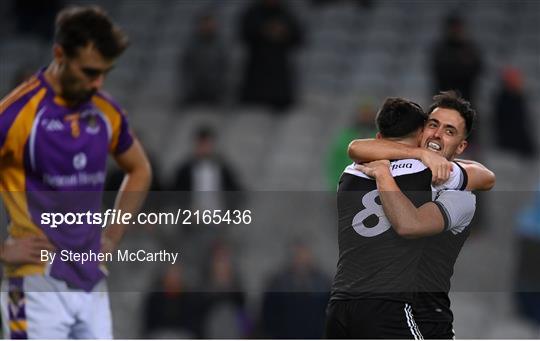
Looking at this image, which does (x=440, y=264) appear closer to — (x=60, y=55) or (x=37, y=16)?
(x=60, y=55)

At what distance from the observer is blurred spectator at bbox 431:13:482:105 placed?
12.9m

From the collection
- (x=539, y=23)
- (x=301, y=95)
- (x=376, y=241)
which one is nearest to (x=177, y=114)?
(x=301, y=95)

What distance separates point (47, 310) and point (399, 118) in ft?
6.09

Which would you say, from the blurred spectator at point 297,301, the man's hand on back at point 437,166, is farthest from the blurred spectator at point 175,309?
the man's hand on back at point 437,166

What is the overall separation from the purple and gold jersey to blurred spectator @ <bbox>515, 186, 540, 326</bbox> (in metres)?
5.71

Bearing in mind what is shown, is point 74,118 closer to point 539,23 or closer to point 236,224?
point 236,224

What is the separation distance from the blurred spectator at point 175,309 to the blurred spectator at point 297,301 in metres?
0.54

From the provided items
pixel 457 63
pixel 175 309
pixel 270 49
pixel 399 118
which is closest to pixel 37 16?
pixel 270 49

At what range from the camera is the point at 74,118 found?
251 inches

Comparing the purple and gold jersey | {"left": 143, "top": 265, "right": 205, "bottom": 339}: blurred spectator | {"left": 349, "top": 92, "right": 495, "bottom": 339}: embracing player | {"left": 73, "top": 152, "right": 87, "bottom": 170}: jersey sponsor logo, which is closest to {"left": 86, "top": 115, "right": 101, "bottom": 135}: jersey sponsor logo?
the purple and gold jersey

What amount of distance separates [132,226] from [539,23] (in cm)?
891

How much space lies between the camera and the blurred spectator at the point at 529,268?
447 inches

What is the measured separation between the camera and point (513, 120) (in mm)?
13297

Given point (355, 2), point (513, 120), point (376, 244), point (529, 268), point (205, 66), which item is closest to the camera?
point (376, 244)
